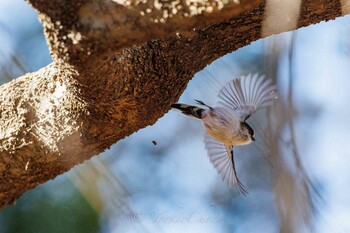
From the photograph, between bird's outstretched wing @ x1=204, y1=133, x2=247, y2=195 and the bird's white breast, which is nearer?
the bird's white breast

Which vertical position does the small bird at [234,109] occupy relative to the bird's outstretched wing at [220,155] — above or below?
above

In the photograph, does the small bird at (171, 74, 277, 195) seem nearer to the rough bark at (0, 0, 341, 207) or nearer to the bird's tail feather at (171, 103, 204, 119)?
the bird's tail feather at (171, 103, 204, 119)

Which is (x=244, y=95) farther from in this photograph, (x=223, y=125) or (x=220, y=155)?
(x=220, y=155)

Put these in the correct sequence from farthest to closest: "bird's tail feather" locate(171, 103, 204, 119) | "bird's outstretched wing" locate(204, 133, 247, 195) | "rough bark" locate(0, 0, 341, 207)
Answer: "bird's outstretched wing" locate(204, 133, 247, 195), "bird's tail feather" locate(171, 103, 204, 119), "rough bark" locate(0, 0, 341, 207)

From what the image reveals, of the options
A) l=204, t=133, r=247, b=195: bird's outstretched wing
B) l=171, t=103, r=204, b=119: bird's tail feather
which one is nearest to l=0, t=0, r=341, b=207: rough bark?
l=171, t=103, r=204, b=119: bird's tail feather

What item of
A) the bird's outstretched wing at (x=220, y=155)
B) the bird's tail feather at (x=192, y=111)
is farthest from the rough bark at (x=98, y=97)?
the bird's outstretched wing at (x=220, y=155)

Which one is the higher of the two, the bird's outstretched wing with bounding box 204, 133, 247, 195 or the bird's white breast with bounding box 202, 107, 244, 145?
the bird's white breast with bounding box 202, 107, 244, 145

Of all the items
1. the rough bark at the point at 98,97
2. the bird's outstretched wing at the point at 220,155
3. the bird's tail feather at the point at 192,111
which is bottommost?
the bird's outstretched wing at the point at 220,155

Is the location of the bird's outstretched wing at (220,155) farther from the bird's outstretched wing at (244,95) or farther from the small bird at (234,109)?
the bird's outstretched wing at (244,95)
